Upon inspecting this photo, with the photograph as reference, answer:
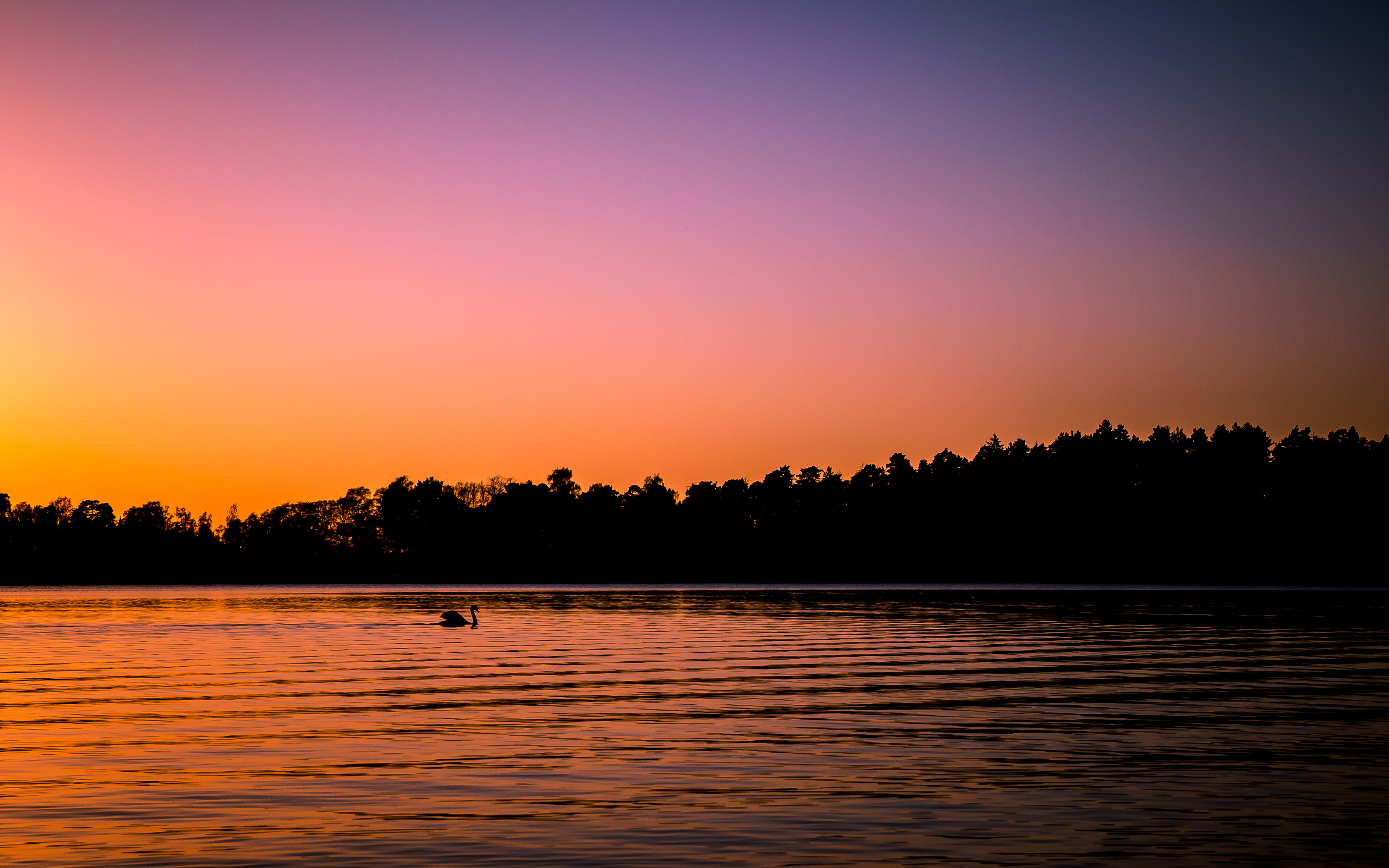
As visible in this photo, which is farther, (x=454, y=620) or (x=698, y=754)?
(x=454, y=620)

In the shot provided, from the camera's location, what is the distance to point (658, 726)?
27.8m

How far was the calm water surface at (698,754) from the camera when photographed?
54.9ft

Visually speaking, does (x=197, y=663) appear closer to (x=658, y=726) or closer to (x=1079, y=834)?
(x=658, y=726)

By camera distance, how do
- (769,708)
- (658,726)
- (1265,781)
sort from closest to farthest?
(1265,781) < (658,726) < (769,708)

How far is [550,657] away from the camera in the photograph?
4878 cm

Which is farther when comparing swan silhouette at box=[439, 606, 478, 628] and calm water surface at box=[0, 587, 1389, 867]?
swan silhouette at box=[439, 606, 478, 628]

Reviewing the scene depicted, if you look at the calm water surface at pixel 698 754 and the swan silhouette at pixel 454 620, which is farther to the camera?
the swan silhouette at pixel 454 620

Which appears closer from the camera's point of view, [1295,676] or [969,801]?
[969,801]

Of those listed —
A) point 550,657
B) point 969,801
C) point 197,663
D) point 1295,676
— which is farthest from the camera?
point 550,657

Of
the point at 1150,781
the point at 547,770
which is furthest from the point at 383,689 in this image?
the point at 1150,781

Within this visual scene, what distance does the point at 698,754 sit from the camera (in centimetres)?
2395

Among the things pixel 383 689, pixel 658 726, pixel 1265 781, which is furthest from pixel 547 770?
pixel 383 689

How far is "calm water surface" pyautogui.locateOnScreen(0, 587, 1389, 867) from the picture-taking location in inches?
659

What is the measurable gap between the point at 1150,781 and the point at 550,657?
3043 centimetres
